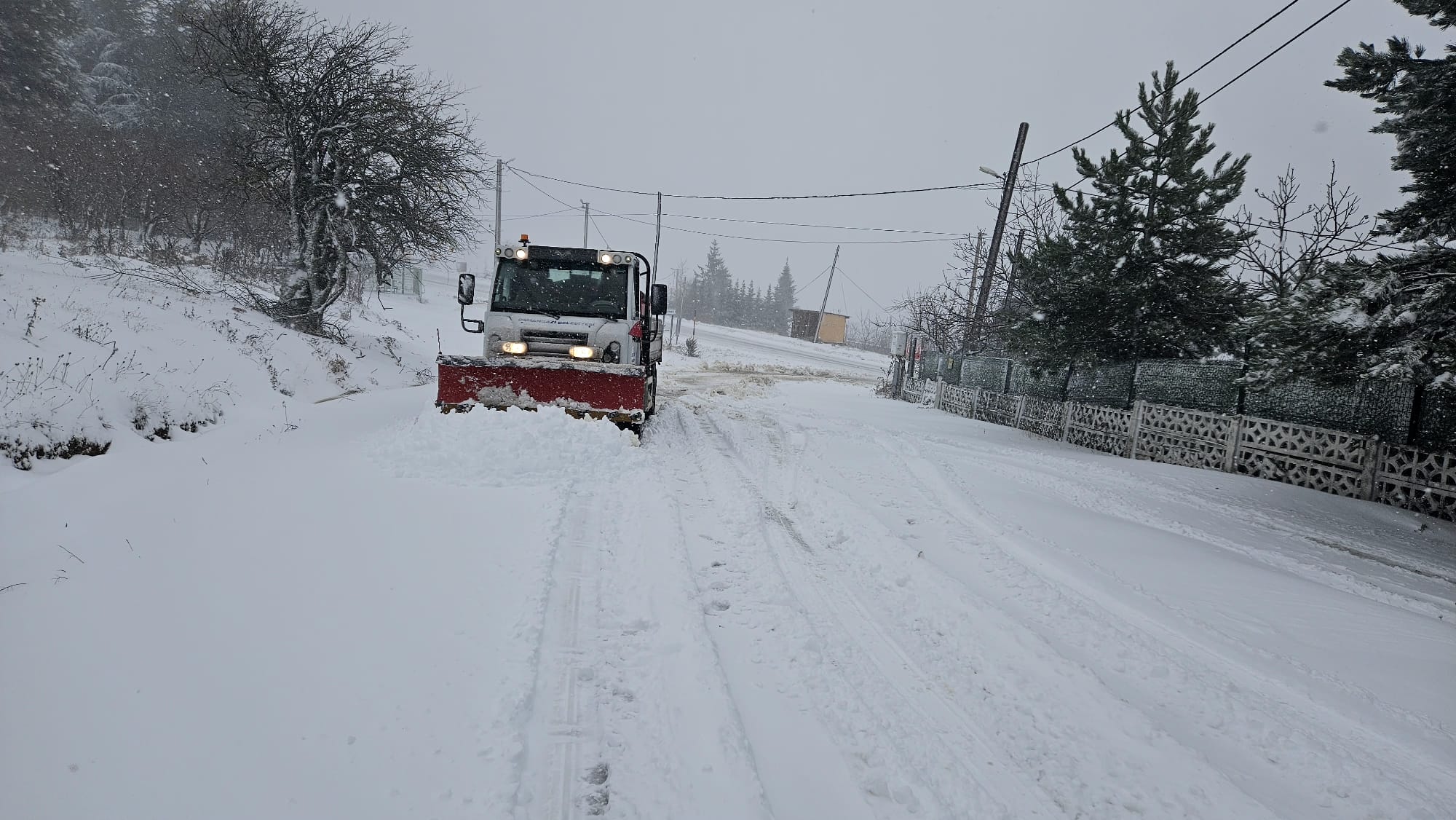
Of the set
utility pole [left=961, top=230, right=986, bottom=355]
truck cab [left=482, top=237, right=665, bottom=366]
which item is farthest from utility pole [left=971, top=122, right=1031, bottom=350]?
truck cab [left=482, top=237, right=665, bottom=366]

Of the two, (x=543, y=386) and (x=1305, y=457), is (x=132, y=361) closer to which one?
(x=543, y=386)

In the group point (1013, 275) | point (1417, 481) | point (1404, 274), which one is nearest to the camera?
point (1404, 274)

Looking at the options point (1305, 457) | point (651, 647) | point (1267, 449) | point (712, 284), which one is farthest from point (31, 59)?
point (712, 284)

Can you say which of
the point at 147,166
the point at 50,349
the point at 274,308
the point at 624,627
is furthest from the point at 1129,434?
the point at 147,166

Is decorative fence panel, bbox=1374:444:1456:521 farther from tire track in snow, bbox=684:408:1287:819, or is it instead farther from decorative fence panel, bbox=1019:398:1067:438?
tire track in snow, bbox=684:408:1287:819

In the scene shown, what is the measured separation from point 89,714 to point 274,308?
14079 millimetres

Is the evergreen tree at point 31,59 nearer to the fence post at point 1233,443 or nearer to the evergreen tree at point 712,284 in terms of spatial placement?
the fence post at point 1233,443

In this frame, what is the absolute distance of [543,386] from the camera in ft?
25.7

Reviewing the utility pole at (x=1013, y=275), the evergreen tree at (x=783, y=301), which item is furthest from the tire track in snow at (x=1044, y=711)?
the evergreen tree at (x=783, y=301)

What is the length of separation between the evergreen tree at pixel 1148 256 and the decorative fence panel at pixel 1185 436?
1602 mm

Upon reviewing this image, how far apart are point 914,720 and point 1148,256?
12.2 m

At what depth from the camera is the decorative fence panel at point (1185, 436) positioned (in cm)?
1050

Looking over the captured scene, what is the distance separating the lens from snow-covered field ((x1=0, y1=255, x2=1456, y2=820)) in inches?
93.0

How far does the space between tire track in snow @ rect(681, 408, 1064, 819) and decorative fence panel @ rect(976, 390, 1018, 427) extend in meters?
13.7
